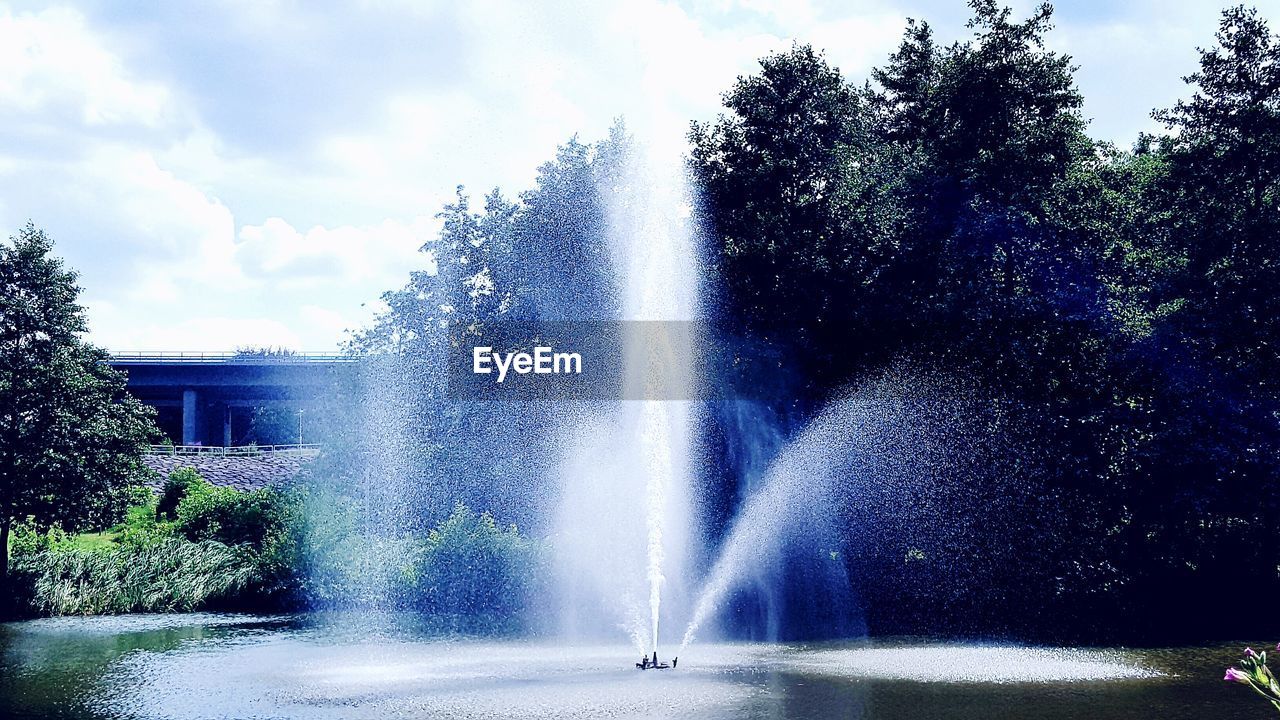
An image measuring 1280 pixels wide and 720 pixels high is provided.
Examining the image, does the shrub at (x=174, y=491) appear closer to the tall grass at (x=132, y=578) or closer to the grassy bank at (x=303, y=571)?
the grassy bank at (x=303, y=571)

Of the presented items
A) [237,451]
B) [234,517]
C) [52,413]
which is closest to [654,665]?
[234,517]

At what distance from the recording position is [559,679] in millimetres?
18859

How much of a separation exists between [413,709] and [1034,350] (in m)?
21.0

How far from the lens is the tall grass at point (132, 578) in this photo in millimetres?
29844

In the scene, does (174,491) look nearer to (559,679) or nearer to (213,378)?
(559,679)

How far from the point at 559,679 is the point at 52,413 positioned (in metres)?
20.5

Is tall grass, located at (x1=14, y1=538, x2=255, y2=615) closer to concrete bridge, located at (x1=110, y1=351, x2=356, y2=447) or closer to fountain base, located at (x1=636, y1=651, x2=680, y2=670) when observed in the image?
fountain base, located at (x1=636, y1=651, x2=680, y2=670)

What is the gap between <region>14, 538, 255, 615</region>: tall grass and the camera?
97.9 ft

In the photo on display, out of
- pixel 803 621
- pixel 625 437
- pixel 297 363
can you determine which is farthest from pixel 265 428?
pixel 803 621

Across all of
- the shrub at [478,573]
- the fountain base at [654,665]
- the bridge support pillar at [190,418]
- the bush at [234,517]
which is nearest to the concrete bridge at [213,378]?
the bridge support pillar at [190,418]

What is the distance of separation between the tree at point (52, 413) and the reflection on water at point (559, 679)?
6.12m

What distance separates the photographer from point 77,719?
16.3 m

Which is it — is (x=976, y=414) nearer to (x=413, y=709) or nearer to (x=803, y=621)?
(x=803, y=621)

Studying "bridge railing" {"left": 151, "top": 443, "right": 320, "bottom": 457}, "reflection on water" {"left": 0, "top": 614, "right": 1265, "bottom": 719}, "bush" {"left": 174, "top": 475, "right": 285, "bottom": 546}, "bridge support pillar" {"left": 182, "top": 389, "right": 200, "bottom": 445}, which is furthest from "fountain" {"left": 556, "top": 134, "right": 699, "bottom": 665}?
"bridge support pillar" {"left": 182, "top": 389, "right": 200, "bottom": 445}
